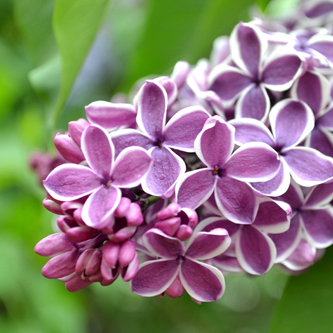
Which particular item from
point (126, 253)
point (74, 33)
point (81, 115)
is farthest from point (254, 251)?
point (81, 115)

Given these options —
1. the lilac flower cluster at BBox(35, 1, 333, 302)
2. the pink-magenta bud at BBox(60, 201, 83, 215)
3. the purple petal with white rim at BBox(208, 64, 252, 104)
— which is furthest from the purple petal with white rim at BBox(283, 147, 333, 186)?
the pink-magenta bud at BBox(60, 201, 83, 215)

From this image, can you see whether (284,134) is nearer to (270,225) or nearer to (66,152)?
(270,225)

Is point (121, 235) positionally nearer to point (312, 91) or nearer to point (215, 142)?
point (215, 142)

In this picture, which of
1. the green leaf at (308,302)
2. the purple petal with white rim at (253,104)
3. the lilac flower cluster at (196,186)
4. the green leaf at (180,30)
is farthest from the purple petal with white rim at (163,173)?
the green leaf at (180,30)

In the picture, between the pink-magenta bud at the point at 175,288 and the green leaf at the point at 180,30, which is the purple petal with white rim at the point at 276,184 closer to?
the pink-magenta bud at the point at 175,288

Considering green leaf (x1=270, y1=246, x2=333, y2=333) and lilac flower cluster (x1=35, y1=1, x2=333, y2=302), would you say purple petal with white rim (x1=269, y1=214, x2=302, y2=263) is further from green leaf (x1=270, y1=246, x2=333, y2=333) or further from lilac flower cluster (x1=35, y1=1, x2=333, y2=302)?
green leaf (x1=270, y1=246, x2=333, y2=333)

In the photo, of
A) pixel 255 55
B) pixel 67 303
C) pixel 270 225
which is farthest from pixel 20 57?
pixel 270 225

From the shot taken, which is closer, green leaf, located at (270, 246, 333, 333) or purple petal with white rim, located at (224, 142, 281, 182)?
purple petal with white rim, located at (224, 142, 281, 182)
